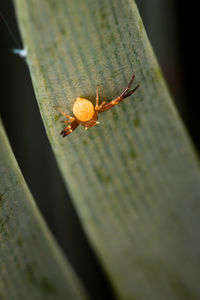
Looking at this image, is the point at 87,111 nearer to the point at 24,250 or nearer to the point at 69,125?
the point at 69,125

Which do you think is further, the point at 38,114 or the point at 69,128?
the point at 38,114

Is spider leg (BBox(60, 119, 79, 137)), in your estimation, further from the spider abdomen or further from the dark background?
the dark background

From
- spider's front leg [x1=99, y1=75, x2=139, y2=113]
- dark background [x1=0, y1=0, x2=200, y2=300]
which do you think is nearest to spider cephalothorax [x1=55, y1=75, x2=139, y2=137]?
spider's front leg [x1=99, y1=75, x2=139, y2=113]

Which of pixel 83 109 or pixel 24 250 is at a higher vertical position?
pixel 83 109

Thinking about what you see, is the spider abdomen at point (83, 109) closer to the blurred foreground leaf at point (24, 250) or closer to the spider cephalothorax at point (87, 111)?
the spider cephalothorax at point (87, 111)

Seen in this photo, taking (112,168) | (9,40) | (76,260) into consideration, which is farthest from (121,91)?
(76,260)

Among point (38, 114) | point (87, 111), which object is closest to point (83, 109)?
point (87, 111)
